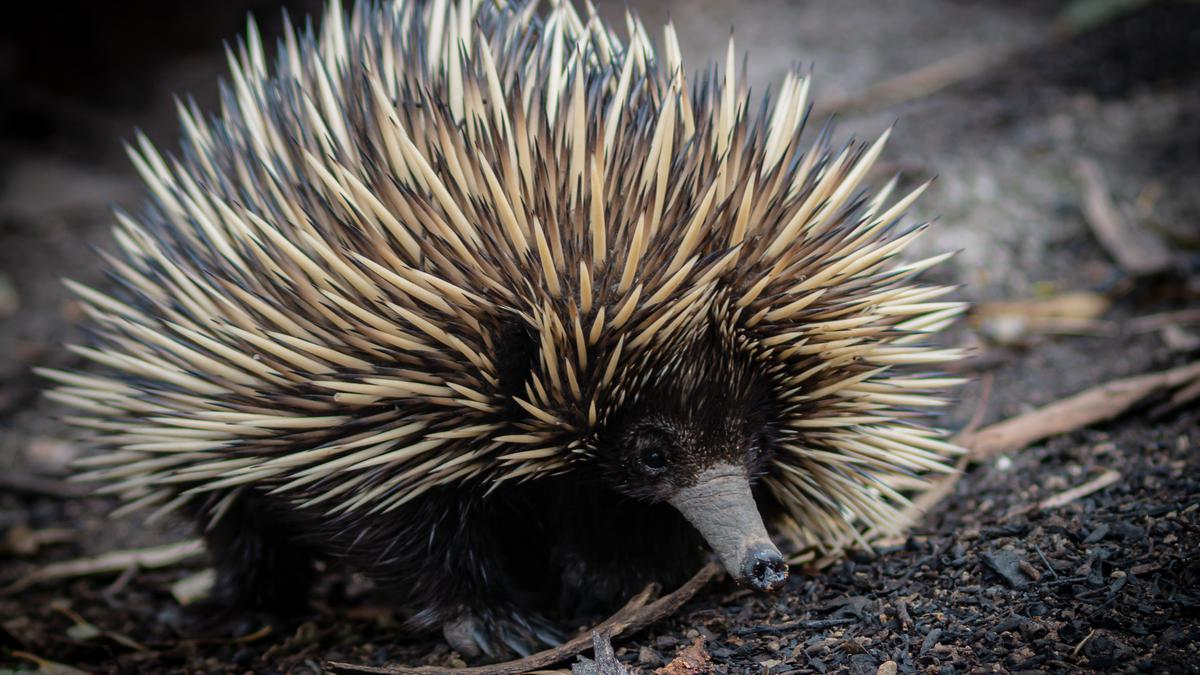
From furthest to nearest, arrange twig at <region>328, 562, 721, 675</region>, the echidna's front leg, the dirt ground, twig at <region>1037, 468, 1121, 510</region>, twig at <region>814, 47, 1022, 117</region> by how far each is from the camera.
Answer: twig at <region>814, 47, 1022, 117</region>, the echidna's front leg, twig at <region>1037, 468, 1121, 510</region>, twig at <region>328, 562, 721, 675</region>, the dirt ground

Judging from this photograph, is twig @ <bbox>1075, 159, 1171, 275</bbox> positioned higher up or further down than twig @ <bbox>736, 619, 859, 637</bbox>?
higher up

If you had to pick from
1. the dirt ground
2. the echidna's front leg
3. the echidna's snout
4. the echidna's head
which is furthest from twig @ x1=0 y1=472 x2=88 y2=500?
the echidna's snout

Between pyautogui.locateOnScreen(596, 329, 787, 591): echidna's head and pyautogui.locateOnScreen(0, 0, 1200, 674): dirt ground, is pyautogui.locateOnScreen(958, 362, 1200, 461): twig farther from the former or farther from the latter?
pyautogui.locateOnScreen(596, 329, 787, 591): echidna's head

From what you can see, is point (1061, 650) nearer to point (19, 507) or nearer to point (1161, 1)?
point (19, 507)

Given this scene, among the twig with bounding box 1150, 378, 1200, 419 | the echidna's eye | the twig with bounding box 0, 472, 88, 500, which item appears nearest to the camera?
the echidna's eye

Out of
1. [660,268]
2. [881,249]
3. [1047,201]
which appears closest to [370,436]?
[660,268]

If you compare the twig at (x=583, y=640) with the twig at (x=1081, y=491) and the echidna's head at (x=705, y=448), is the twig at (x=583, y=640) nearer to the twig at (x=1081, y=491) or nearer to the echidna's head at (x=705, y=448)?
the echidna's head at (x=705, y=448)

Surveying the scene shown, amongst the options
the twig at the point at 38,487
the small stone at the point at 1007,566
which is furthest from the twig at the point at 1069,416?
the twig at the point at 38,487
